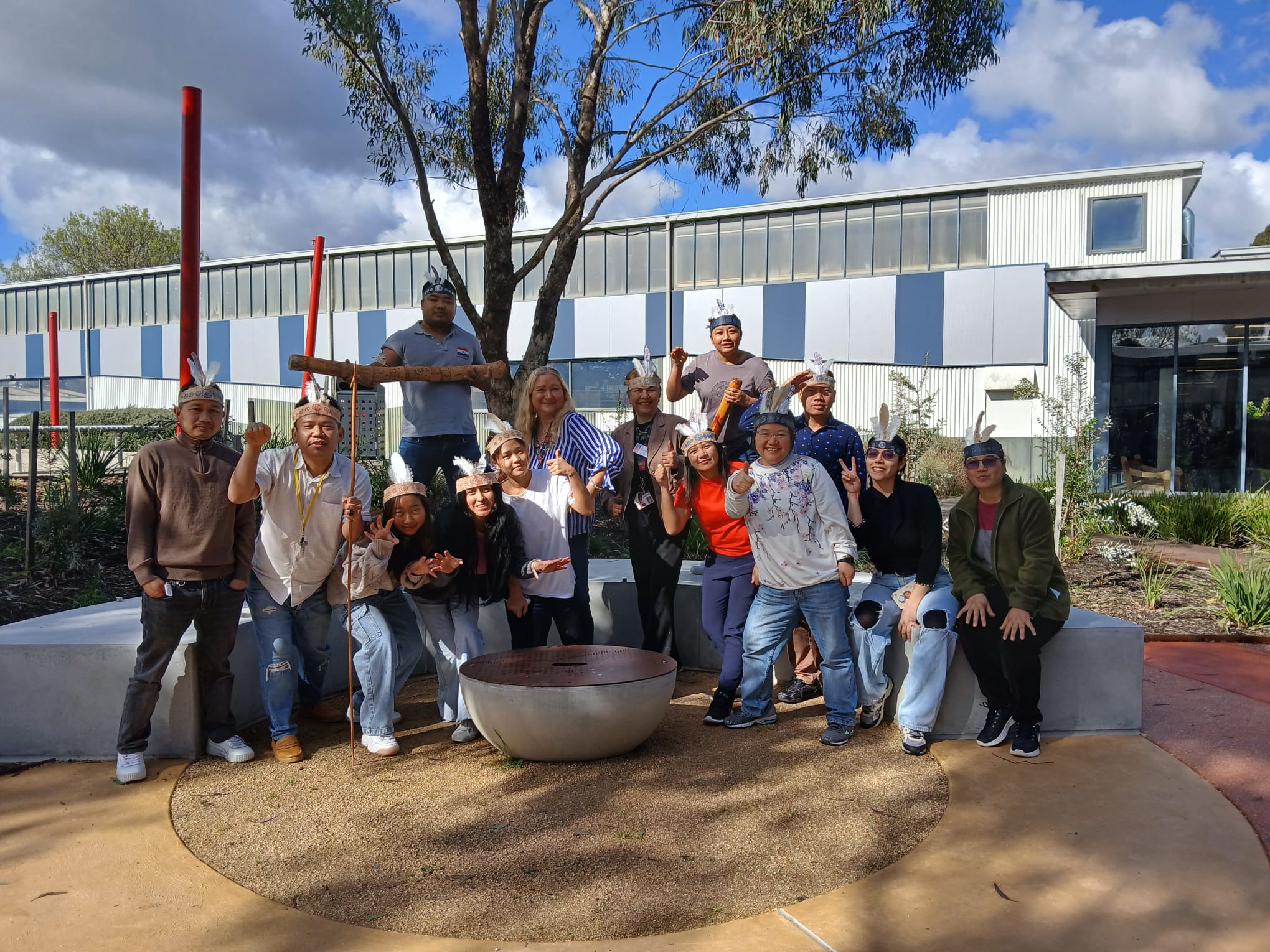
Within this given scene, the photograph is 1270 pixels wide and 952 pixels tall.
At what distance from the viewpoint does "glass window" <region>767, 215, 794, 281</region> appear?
26.0m

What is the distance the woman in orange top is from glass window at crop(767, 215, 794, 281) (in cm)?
2196

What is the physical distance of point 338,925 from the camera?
2885 millimetres

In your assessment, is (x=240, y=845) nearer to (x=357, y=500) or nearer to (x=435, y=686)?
(x=357, y=500)

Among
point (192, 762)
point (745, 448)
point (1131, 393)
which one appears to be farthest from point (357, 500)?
point (1131, 393)

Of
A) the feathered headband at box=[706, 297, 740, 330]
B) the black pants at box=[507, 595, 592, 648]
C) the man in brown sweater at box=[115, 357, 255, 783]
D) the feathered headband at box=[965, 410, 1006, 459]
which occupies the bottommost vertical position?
the black pants at box=[507, 595, 592, 648]

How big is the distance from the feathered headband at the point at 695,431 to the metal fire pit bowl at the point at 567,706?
1.15m

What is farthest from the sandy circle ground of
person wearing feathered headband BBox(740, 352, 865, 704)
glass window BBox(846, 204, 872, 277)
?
glass window BBox(846, 204, 872, 277)

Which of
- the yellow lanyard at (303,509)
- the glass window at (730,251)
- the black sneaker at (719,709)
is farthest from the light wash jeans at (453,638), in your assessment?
the glass window at (730,251)

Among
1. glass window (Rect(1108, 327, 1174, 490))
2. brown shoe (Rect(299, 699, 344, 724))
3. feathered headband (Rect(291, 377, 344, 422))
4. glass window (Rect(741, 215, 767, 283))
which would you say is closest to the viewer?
feathered headband (Rect(291, 377, 344, 422))

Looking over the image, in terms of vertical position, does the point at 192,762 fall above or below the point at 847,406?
below

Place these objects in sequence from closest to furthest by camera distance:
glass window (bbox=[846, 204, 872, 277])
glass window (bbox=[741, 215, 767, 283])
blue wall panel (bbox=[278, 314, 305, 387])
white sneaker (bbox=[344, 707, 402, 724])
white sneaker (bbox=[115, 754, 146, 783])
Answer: white sneaker (bbox=[115, 754, 146, 783]), white sneaker (bbox=[344, 707, 402, 724]), glass window (bbox=[846, 204, 872, 277]), glass window (bbox=[741, 215, 767, 283]), blue wall panel (bbox=[278, 314, 305, 387])

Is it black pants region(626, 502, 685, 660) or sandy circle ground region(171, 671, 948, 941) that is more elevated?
black pants region(626, 502, 685, 660)

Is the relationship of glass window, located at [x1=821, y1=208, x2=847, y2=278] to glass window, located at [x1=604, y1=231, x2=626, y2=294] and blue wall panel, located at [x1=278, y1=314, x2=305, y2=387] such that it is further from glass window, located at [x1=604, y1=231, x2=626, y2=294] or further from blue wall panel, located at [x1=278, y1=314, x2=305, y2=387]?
blue wall panel, located at [x1=278, y1=314, x2=305, y2=387]

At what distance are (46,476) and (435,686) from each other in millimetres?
6953
